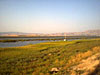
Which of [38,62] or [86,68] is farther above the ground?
[86,68]

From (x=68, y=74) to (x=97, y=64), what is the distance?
3.02m

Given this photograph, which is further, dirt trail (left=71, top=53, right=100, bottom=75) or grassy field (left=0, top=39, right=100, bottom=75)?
grassy field (left=0, top=39, right=100, bottom=75)

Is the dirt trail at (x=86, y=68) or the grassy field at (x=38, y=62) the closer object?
the dirt trail at (x=86, y=68)

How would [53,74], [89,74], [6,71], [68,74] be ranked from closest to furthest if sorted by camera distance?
[89,74] → [68,74] → [53,74] → [6,71]

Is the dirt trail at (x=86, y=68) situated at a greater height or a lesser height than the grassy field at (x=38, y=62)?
greater

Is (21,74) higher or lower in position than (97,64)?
lower

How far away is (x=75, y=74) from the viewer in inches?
313

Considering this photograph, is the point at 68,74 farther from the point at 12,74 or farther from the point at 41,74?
the point at 12,74

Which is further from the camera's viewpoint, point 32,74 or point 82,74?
point 32,74

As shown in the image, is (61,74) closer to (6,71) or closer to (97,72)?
(97,72)

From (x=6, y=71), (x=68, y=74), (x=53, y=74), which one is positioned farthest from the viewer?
(x=6, y=71)

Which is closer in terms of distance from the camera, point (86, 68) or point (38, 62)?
point (86, 68)

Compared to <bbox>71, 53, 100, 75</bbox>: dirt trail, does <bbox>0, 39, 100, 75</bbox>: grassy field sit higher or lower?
lower

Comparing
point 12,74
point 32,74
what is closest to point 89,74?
point 32,74
